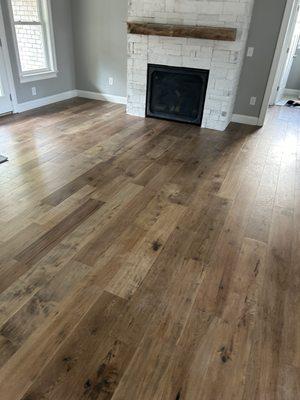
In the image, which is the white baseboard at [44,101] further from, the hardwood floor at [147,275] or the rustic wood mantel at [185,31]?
the rustic wood mantel at [185,31]

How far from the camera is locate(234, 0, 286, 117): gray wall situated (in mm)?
4055

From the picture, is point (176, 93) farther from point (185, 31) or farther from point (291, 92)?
point (291, 92)

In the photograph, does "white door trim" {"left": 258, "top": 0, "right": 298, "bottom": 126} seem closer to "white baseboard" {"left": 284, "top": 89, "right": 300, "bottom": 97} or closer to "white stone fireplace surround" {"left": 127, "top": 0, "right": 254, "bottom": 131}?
"white stone fireplace surround" {"left": 127, "top": 0, "right": 254, "bottom": 131}

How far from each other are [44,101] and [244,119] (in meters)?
3.38

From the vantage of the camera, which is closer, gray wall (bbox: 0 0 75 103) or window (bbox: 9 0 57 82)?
window (bbox: 9 0 57 82)

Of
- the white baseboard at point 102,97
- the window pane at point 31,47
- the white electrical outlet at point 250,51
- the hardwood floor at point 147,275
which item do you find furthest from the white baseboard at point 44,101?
the white electrical outlet at point 250,51

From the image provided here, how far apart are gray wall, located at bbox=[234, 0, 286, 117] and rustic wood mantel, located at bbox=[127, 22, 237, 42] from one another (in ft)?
2.15

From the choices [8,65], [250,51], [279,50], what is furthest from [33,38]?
[279,50]

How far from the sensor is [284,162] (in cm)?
356

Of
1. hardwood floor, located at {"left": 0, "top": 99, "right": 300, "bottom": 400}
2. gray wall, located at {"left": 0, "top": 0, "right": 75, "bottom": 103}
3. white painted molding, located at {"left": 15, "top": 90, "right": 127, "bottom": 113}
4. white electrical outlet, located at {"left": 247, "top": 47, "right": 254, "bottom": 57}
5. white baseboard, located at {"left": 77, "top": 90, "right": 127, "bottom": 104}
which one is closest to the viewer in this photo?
hardwood floor, located at {"left": 0, "top": 99, "right": 300, "bottom": 400}

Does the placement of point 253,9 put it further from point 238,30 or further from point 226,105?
point 226,105

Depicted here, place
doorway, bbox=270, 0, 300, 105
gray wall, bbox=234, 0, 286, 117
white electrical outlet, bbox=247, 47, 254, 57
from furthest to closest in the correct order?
1. doorway, bbox=270, 0, 300, 105
2. white electrical outlet, bbox=247, 47, 254, 57
3. gray wall, bbox=234, 0, 286, 117

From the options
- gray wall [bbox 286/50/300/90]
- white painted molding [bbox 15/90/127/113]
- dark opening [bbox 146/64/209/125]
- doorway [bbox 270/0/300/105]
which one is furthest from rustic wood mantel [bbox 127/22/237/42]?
gray wall [bbox 286/50/300/90]

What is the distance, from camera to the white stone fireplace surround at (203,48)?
12.7ft
